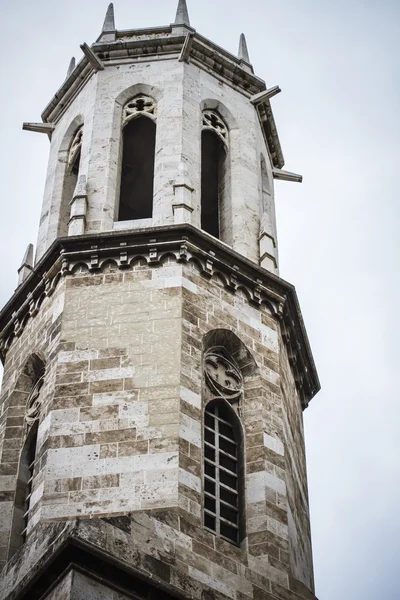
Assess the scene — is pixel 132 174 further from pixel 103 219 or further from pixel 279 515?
pixel 279 515

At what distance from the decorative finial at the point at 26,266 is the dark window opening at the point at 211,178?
335cm

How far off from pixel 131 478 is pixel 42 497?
1.29 metres

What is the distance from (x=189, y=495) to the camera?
68.3 ft

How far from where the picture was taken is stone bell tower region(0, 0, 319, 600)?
65.7ft

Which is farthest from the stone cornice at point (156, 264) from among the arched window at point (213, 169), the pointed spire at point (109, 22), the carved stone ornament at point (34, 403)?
the pointed spire at point (109, 22)

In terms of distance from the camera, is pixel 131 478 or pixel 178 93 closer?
pixel 131 478

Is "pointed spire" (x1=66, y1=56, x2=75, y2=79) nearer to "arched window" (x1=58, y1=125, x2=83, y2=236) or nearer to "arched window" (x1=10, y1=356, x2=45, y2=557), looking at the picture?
"arched window" (x1=58, y1=125, x2=83, y2=236)

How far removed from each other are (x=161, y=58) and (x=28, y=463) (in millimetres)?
9613

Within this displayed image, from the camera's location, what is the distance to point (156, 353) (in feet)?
74.6

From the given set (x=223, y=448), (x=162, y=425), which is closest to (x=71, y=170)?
(x=223, y=448)

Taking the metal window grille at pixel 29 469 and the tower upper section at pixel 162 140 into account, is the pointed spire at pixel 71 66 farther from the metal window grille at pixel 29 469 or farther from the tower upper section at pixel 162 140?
the metal window grille at pixel 29 469

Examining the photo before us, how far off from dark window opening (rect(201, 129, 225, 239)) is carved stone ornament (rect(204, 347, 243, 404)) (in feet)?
15.4

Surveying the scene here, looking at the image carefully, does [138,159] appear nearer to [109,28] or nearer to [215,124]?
[215,124]

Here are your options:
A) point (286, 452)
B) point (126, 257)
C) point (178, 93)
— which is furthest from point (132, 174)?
point (286, 452)
